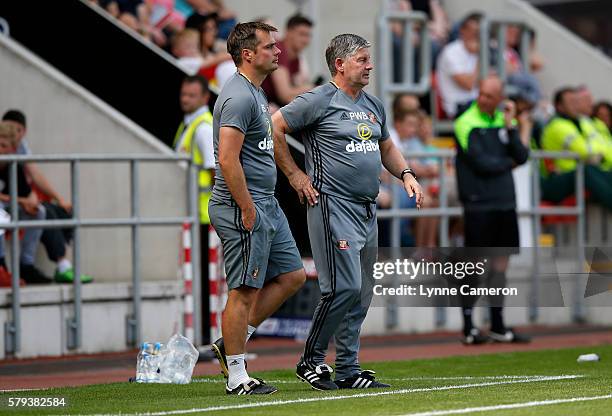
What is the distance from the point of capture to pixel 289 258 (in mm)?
10297

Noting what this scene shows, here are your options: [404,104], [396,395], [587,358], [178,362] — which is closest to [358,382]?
[396,395]

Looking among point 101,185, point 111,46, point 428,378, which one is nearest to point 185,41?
point 111,46

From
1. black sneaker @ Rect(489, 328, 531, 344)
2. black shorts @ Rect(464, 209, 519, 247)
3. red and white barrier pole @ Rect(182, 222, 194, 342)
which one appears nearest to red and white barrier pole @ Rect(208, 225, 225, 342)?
red and white barrier pole @ Rect(182, 222, 194, 342)

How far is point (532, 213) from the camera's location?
1758 centimetres

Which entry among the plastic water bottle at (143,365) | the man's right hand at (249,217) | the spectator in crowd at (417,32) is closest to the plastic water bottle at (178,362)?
the plastic water bottle at (143,365)

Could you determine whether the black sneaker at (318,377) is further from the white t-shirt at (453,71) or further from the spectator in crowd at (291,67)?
the white t-shirt at (453,71)

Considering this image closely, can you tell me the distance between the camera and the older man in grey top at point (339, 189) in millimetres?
10297

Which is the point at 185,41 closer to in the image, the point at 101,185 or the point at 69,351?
the point at 101,185

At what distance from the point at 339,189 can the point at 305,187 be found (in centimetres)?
22

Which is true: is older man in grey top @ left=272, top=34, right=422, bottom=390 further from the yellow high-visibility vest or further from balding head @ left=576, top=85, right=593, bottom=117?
balding head @ left=576, top=85, right=593, bottom=117

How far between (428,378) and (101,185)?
4.92 meters

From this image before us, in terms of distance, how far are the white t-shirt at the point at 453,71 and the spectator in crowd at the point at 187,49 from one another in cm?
391

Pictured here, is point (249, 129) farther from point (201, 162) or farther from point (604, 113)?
point (604, 113)

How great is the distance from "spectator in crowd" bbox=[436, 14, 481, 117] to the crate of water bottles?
9339 millimetres
